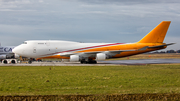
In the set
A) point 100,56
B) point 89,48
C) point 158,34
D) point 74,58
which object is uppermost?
point 158,34

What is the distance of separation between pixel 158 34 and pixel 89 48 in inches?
478

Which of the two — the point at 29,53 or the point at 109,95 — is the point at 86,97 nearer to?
the point at 109,95

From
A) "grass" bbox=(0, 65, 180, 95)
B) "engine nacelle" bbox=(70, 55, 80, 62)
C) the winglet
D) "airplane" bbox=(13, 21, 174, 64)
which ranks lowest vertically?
"grass" bbox=(0, 65, 180, 95)

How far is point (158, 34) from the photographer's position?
41.2 meters

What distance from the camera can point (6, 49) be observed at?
59469mm

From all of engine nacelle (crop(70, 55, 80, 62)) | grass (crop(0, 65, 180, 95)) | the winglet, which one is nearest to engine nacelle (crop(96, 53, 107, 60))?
engine nacelle (crop(70, 55, 80, 62))

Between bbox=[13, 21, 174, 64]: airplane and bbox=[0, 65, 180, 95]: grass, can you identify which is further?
bbox=[13, 21, 174, 64]: airplane

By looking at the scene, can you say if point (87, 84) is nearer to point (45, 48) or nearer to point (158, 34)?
point (45, 48)

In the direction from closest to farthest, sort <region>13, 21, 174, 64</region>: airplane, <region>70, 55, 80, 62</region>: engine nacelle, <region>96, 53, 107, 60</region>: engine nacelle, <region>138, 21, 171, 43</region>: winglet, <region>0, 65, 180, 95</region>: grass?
<region>0, 65, 180, 95</region>: grass < <region>70, 55, 80, 62</region>: engine nacelle < <region>96, 53, 107, 60</region>: engine nacelle < <region>13, 21, 174, 64</region>: airplane < <region>138, 21, 171, 43</region>: winglet

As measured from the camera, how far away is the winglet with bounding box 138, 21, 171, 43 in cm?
4066

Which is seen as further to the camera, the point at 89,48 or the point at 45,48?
the point at 89,48

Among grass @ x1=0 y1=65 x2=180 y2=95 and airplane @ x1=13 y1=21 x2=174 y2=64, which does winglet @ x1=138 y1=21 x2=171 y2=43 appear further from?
grass @ x1=0 y1=65 x2=180 y2=95

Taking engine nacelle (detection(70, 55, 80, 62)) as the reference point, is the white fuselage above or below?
above

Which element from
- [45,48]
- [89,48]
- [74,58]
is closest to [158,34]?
[89,48]
